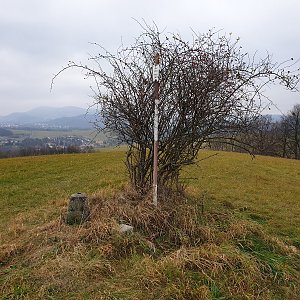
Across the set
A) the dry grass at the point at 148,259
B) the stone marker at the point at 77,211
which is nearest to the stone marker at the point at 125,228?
the dry grass at the point at 148,259

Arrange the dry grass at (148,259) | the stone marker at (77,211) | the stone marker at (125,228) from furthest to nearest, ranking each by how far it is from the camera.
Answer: the stone marker at (77,211)
the stone marker at (125,228)
the dry grass at (148,259)

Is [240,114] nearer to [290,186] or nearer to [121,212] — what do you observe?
[121,212]

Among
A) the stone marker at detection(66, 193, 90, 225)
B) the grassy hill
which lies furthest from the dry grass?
the stone marker at detection(66, 193, 90, 225)

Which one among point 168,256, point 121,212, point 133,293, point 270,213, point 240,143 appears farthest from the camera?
point 270,213

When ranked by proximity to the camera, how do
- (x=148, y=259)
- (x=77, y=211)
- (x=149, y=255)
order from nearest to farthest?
(x=148, y=259) < (x=149, y=255) < (x=77, y=211)

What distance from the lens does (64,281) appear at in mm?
3898

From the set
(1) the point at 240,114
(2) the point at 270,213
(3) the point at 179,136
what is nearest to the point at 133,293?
(3) the point at 179,136

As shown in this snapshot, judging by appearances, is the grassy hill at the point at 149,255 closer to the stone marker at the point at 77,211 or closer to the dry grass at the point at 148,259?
the dry grass at the point at 148,259

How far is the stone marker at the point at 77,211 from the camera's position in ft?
19.3

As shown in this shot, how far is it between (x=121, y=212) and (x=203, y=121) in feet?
7.91

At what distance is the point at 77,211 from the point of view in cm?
593

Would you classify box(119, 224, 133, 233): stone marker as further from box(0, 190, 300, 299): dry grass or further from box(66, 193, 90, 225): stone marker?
box(66, 193, 90, 225): stone marker

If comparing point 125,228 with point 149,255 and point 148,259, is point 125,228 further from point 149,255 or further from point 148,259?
point 148,259

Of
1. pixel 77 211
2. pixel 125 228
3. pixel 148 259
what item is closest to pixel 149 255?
pixel 148 259
